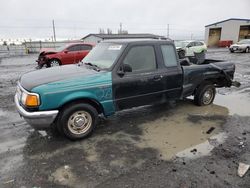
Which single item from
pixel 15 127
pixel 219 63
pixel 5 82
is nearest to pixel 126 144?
pixel 15 127

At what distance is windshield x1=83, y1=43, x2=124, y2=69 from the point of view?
452 centimetres

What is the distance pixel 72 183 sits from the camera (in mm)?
3041

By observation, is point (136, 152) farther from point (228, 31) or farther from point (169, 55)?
point (228, 31)

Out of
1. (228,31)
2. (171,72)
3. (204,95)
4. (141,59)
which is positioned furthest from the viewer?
(228,31)

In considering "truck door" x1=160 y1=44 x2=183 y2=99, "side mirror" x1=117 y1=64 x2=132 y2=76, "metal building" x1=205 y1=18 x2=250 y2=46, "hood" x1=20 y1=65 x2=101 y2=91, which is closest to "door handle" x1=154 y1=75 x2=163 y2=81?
"truck door" x1=160 y1=44 x2=183 y2=99

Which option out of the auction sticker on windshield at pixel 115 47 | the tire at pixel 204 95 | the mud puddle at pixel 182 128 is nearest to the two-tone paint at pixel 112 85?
the auction sticker on windshield at pixel 115 47

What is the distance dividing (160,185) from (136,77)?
7.49ft

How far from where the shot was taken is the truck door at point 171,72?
5051mm

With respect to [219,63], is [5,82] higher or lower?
lower

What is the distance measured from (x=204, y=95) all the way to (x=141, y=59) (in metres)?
2.57

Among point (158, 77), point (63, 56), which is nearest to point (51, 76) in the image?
point (158, 77)

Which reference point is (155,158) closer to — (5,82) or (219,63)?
(219,63)

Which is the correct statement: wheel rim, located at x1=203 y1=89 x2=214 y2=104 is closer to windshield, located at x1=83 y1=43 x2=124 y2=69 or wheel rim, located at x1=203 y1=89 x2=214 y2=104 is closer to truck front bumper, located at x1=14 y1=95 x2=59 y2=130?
windshield, located at x1=83 y1=43 x2=124 y2=69

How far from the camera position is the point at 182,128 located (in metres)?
4.85
